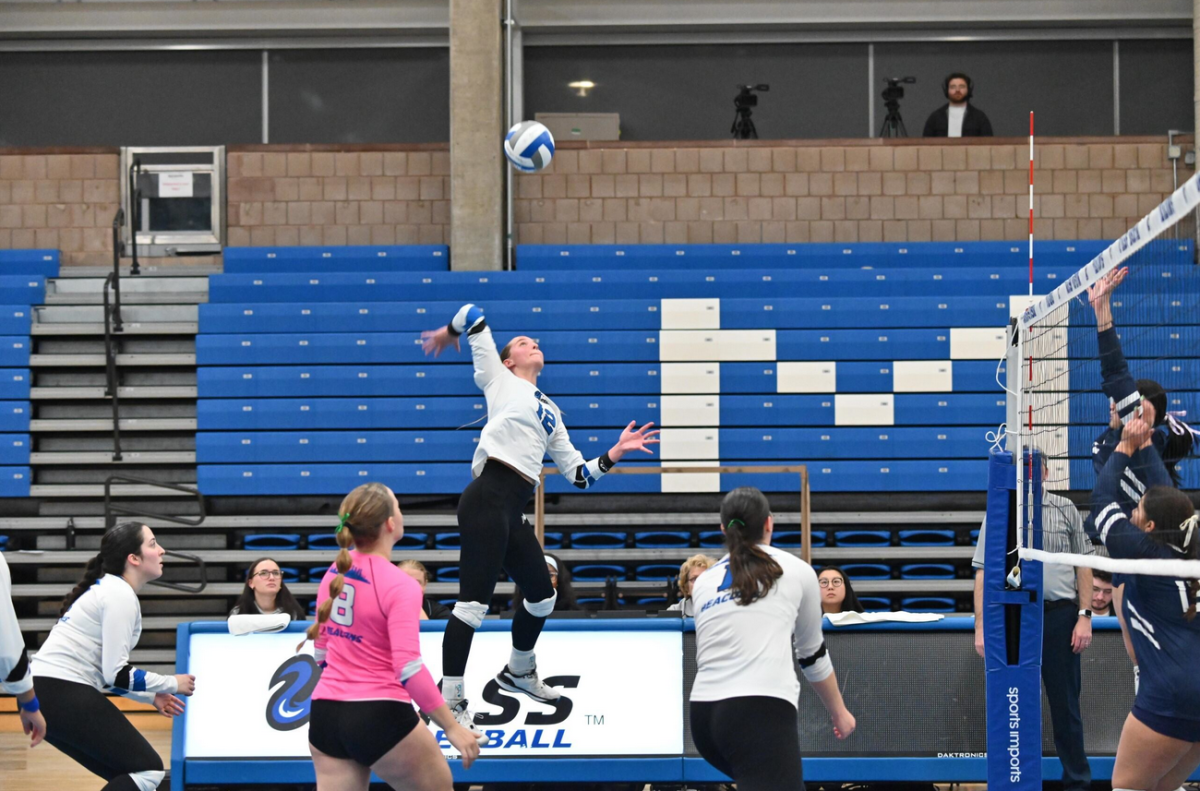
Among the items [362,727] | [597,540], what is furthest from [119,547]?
[597,540]

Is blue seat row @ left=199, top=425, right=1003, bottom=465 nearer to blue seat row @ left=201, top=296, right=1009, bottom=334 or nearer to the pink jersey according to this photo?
blue seat row @ left=201, top=296, right=1009, bottom=334

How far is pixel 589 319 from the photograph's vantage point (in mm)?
12062

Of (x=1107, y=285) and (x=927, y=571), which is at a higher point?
(x=1107, y=285)

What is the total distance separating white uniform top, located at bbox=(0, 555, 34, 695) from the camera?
451cm

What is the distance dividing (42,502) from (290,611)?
209 inches

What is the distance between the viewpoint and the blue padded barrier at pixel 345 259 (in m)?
12.9

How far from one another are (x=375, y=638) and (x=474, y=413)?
797cm

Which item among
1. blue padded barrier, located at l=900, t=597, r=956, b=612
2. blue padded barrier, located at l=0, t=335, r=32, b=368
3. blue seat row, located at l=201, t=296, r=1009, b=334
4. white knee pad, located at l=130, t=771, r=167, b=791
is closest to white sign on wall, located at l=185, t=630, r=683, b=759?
white knee pad, located at l=130, t=771, r=167, b=791

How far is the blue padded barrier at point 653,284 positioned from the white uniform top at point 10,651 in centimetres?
783

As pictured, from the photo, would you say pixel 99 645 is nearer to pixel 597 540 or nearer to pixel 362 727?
pixel 362 727

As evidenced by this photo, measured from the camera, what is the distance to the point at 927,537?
11422mm

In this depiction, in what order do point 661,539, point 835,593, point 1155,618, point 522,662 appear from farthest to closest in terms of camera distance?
point 661,539 < point 835,593 < point 522,662 < point 1155,618

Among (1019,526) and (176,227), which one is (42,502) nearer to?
(176,227)

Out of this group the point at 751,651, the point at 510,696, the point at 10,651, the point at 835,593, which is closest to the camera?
the point at 751,651
